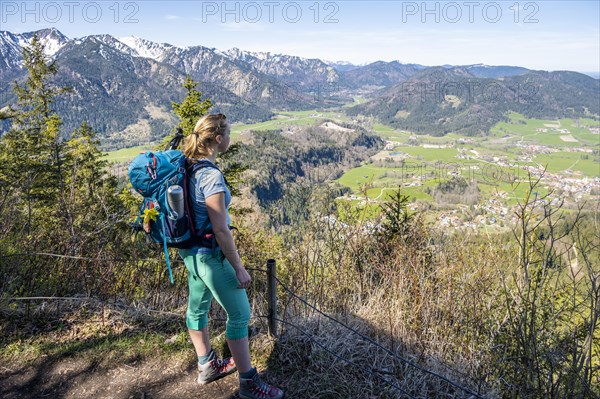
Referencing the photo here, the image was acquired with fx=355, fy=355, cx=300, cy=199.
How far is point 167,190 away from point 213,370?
147 centimetres

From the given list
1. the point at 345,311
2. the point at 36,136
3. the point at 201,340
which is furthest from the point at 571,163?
the point at 201,340

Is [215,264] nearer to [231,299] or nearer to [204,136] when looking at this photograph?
[231,299]

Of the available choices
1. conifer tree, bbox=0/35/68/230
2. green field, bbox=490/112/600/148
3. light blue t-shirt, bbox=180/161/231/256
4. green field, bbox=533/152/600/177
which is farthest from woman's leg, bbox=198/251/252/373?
green field, bbox=490/112/600/148

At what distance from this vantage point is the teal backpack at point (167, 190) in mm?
2059

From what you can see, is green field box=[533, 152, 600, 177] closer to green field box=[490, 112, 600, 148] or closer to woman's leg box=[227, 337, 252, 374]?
green field box=[490, 112, 600, 148]

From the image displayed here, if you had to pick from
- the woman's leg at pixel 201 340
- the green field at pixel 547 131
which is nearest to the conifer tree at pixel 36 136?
the woman's leg at pixel 201 340

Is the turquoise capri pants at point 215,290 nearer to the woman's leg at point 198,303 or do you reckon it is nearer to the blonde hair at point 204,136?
the woman's leg at point 198,303

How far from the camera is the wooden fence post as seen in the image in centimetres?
284

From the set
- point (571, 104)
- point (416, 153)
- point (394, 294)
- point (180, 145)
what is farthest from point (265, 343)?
point (571, 104)

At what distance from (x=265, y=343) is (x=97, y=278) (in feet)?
6.91

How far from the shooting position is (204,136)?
2.14 meters

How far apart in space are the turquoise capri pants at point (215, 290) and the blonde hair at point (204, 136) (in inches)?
24.2

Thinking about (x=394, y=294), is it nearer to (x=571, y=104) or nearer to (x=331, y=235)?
(x=331, y=235)

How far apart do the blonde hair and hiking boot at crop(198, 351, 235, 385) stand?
1541 millimetres
